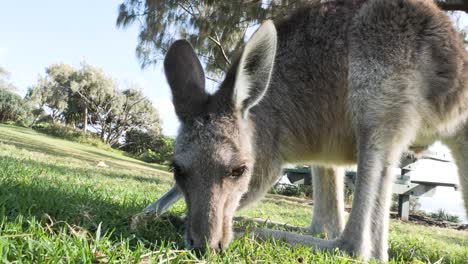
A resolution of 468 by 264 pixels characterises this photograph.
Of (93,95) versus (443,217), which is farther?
(93,95)

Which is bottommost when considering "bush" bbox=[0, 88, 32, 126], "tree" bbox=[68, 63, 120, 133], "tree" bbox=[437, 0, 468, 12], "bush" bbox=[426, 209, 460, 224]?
"bush" bbox=[426, 209, 460, 224]

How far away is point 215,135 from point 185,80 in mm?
578

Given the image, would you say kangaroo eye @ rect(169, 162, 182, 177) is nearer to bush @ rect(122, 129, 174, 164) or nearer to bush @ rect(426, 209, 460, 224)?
bush @ rect(426, 209, 460, 224)

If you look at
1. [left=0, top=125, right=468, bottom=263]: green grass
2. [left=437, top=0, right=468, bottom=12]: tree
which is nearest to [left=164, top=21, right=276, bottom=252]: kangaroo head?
[left=0, top=125, right=468, bottom=263]: green grass

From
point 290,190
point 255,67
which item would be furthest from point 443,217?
point 255,67

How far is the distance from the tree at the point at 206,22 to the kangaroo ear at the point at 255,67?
7.76m

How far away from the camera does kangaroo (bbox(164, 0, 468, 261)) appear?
7.99 ft

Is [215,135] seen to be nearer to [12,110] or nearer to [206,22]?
[206,22]

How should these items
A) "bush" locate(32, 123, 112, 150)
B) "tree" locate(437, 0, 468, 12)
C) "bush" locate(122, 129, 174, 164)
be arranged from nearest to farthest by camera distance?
"tree" locate(437, 0, 468, 12), "bush" locate(32, 123, 112, 150), "bush" locate(122, 129, 174, 164)

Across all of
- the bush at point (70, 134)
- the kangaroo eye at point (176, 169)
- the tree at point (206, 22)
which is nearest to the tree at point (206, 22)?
the tree at point (206, 22)

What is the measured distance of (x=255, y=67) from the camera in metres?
2.67

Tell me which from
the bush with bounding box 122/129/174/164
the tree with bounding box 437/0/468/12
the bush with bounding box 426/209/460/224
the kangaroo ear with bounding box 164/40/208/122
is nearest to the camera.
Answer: the kangaroo ear with bounding box 164/40/208/122

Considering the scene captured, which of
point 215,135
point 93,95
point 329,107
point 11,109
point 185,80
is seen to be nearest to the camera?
point 215,135

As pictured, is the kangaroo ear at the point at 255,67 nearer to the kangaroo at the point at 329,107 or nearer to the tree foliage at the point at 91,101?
the kangaroo at the point at 329,107
